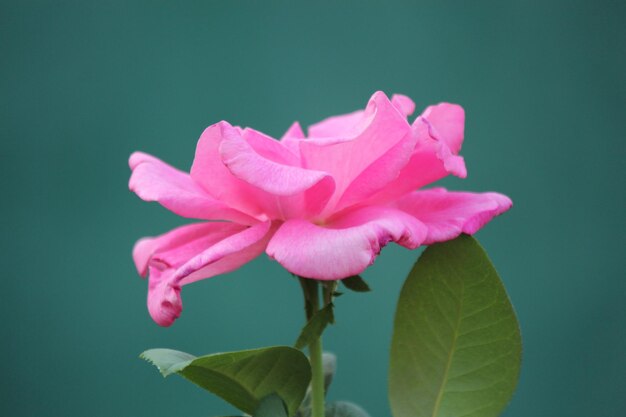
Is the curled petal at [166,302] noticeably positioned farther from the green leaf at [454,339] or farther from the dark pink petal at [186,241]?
→ the green leaf at [454,339]

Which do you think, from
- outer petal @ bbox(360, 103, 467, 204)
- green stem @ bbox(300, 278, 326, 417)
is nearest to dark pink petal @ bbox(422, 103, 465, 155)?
outer petal @ bbox(360, 103, 467, 204)

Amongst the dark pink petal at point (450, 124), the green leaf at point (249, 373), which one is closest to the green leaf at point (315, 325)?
the green leaf at point (249, 373)

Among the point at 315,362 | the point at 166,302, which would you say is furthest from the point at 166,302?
the point at 315,362

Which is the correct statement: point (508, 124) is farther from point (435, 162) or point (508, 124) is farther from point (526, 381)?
point (435, 162)

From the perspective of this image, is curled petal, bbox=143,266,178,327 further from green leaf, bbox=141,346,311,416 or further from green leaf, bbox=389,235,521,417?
green leaf, bbox=389,235,521,417

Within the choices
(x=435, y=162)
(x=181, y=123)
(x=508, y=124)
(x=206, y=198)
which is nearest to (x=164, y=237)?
(x=206, y=198)
